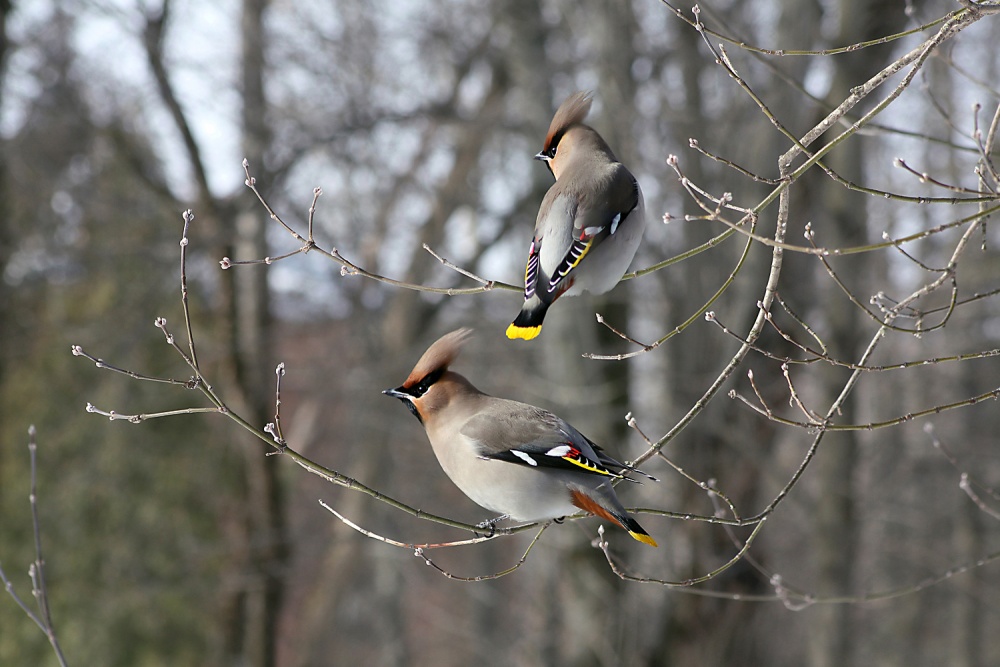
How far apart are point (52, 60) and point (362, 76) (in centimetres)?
341

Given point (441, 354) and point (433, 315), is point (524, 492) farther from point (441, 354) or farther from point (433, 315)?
point (433, 315)

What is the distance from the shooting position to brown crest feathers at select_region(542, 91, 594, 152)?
3314 millimetres

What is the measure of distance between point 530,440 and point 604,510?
348mm

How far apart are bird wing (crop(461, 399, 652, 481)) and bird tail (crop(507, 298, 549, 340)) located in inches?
19.3

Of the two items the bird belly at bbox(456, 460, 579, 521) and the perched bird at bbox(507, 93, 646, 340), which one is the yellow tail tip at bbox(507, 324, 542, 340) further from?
the bird belly at bbox(456, 460, 579, 521)

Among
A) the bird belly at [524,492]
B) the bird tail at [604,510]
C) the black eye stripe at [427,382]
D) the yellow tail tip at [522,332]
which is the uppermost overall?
the black eye stripe at [427,382]

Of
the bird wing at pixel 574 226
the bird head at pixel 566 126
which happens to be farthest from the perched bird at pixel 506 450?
the bird head at pixel 566 126

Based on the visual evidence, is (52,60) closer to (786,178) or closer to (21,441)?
(21,441)

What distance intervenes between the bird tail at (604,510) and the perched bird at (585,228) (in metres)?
0.58

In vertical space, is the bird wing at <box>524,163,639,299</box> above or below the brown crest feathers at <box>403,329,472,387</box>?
above

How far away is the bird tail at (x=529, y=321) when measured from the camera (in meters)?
2.74

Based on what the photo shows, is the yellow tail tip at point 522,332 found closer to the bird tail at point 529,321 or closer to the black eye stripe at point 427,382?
the bird tail at point 529,321

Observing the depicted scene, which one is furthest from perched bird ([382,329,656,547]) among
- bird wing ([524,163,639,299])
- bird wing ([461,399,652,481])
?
bird wing ([524,163,639,299])

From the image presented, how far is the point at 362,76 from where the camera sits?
12.1 meters
